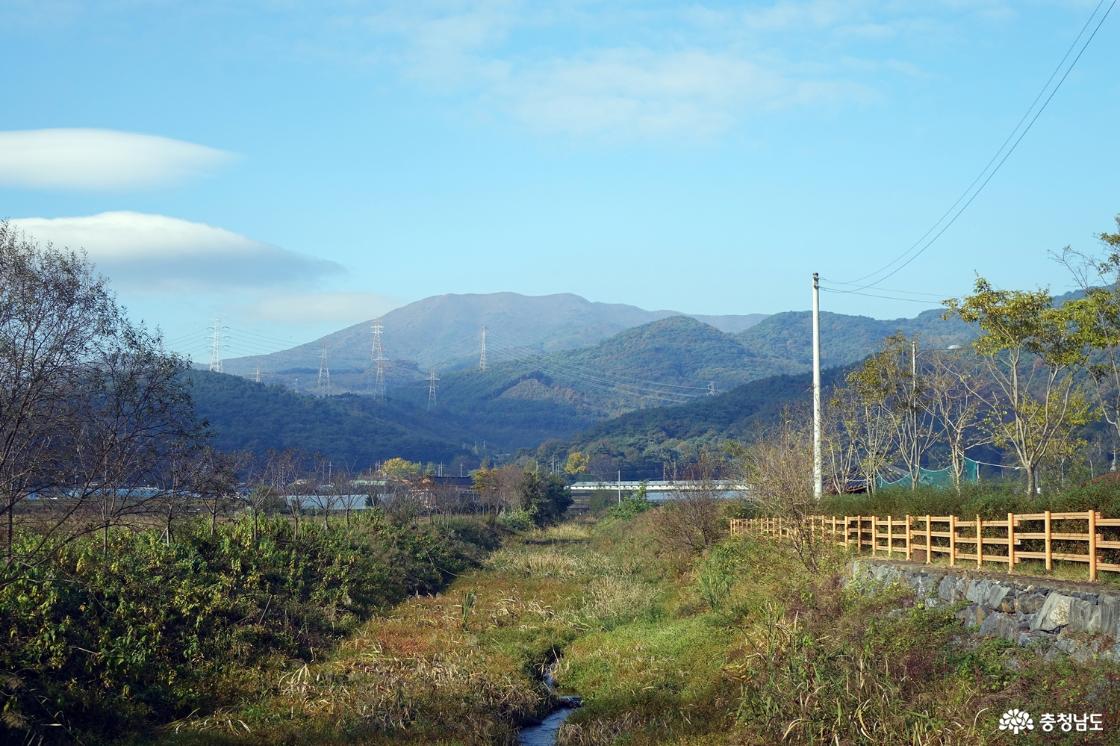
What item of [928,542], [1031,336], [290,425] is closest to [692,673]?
[928,542]

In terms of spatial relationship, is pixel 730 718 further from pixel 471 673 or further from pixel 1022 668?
pixel 471 673

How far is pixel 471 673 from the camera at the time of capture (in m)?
21.5

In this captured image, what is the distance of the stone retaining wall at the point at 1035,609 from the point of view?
1227cm

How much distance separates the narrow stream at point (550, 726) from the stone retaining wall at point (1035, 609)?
23.9 ft

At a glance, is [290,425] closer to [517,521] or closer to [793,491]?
[517,521]

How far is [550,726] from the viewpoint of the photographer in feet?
64.9

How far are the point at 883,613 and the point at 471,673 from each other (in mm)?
8770

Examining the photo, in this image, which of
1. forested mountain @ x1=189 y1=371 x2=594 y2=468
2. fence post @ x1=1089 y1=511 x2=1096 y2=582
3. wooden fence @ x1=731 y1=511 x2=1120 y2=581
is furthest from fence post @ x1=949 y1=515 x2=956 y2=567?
forested mountain @ x1=189 y1=371 x2=594 y2=468

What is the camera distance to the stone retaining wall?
12.3m

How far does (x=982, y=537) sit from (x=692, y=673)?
249 inches

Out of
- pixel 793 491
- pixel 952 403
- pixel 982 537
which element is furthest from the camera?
pixel 952 403

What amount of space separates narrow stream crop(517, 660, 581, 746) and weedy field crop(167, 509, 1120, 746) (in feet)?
0.92

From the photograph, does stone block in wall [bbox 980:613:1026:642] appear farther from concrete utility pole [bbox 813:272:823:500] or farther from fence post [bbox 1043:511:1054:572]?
concrete utility pole [bbox 813:272:823:500]

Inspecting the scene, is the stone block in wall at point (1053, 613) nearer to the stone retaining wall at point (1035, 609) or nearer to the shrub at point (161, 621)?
the stone retaining wall at point (1035, 609)
